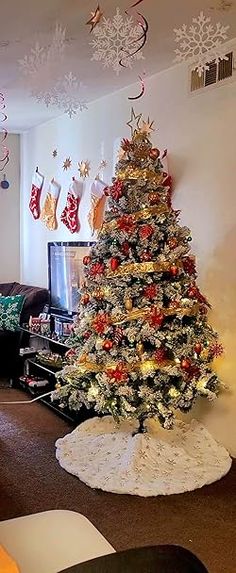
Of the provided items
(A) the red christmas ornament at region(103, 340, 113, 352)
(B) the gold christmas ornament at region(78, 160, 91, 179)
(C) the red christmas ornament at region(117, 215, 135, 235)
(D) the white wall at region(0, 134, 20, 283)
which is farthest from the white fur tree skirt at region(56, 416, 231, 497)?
(D) the white wall at region(0, 134, 20, 283)

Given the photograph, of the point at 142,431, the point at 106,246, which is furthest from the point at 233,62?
the point at 142,431

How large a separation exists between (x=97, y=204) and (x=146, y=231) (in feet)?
5.33

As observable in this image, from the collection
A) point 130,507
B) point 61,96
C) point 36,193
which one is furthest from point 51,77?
point 36,193

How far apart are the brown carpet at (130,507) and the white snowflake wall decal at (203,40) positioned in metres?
2.25

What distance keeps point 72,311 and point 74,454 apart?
1.57 meters

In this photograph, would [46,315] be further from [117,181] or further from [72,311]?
Result: [117,181]

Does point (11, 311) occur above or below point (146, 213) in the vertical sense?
below

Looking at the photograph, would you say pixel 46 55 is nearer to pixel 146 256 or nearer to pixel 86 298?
pixel 146 256

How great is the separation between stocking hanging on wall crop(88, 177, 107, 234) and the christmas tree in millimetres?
1357

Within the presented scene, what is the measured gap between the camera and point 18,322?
534 cm

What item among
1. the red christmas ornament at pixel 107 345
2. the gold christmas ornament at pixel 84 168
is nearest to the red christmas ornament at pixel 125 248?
the red christmas ornament at pixel 107 345

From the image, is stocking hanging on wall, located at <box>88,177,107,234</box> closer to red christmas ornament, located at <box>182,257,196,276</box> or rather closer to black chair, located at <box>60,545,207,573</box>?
red christmas ornament, located at <box>182,257,196,276</box>

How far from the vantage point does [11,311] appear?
5375 millimetres

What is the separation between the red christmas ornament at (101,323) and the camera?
3.21m
